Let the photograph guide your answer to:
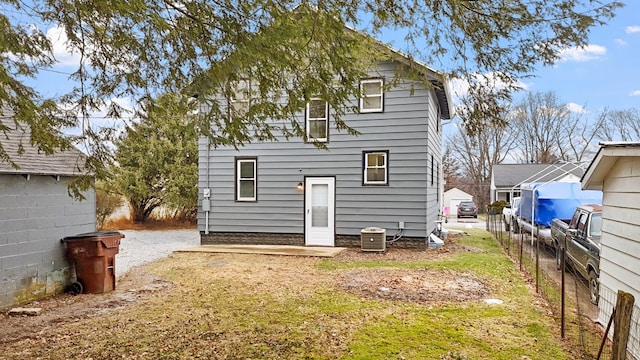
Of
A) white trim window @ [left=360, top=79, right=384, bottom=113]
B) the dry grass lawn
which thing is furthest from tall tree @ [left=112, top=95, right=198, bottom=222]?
the dry grass lawn

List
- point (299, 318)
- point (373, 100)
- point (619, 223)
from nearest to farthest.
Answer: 1. point (619, 223)
2. point (299, 318)
3. point (373, 100)

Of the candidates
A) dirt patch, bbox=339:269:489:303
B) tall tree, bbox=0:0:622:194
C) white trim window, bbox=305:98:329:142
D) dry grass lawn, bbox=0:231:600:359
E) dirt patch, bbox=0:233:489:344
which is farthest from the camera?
white trim window, bbox=305:98:329:142

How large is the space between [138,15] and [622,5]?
138 inches

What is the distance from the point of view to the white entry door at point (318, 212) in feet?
38.6

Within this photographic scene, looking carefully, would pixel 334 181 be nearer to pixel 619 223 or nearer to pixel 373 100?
pixel 373 100

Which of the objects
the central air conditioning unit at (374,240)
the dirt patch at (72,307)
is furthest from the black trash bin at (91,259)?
the central air conditioning unit at (374,240)

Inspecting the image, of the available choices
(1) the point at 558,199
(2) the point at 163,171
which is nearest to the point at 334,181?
(1) the point at 558,199

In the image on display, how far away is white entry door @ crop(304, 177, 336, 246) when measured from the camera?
11.8 meters

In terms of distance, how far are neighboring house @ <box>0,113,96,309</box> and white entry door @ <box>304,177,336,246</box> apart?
587 centimetres

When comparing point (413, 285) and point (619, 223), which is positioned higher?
point (619, 223)

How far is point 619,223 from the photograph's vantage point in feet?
14.7

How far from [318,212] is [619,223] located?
8.04 m

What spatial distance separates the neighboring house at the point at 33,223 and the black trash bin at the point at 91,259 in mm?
240

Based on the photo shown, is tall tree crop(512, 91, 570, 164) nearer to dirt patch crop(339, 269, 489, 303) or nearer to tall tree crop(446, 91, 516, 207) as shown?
tall tree crop(446, 91, 516, 207)
